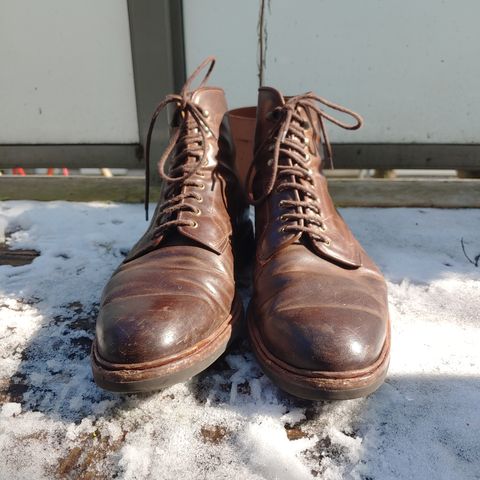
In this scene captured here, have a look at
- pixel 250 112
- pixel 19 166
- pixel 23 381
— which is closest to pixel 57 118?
pixel 19 166

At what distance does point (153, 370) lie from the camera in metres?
0.91

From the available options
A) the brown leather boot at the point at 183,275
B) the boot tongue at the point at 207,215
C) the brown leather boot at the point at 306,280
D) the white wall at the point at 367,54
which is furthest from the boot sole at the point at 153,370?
the white wall at the point at 367,54

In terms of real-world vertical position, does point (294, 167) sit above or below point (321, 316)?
above

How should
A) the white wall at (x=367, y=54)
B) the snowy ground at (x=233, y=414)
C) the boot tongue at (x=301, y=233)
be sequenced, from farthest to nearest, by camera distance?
the white wall at (x=367, y=54) → the boot tongue at (x=301, y=233) → the snowy ground at (x=233, y=414)

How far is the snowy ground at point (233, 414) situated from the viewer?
0.83 m

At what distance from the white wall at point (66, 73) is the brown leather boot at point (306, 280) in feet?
4.44

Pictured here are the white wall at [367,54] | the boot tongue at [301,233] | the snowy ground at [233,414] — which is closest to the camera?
the snowy ground at [233,414]

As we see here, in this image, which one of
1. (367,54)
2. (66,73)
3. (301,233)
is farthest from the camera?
(66,73)

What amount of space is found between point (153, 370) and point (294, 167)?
27.3 inches

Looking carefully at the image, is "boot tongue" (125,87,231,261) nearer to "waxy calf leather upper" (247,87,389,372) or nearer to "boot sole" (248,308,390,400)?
"waxy calf leather upper" (247,87,389,372)

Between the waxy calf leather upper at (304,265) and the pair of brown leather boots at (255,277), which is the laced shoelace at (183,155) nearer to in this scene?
the pair of brown leather boots at (255,277)

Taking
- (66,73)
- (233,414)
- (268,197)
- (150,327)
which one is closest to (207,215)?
(268,197)

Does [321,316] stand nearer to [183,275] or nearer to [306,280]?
[306,280]

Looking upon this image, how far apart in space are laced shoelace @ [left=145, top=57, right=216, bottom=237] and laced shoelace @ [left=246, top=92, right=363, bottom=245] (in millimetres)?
193
